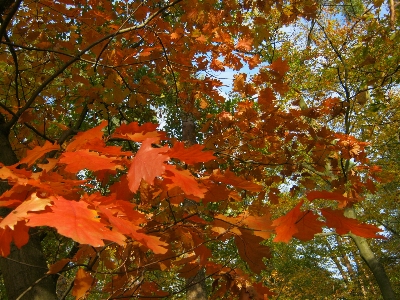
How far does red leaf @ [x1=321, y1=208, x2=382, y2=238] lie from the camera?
3.29 ft

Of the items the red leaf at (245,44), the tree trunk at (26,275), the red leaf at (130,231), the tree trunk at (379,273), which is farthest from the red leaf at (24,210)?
the tree trunk at (379,273)

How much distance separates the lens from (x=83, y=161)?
100 centimetres

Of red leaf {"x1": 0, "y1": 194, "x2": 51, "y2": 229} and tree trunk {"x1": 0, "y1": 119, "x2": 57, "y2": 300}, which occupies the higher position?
red leaf {"x1": 0, "y1": 194, "x2": 51, "y2": 229}

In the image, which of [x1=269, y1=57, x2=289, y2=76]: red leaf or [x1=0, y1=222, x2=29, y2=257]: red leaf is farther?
[x1=269, y1=57, x2=289, y2=76]: red leaf

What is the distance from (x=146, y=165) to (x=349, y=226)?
644mm

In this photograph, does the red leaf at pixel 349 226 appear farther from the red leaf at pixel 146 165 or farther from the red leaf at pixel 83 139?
the red leaf at pixel 83 139

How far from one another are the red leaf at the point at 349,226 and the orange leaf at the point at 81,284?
1.06m

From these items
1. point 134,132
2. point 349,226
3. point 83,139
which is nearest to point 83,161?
point 83,139

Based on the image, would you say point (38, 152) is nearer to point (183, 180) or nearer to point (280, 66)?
point (183, 180)

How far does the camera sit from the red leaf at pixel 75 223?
2.10ft

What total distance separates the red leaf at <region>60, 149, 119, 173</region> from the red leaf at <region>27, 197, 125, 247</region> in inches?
8.7

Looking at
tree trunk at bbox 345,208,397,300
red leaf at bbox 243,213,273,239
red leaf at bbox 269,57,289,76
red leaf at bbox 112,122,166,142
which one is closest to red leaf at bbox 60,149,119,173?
red leaf at bbox 112,122,166,142

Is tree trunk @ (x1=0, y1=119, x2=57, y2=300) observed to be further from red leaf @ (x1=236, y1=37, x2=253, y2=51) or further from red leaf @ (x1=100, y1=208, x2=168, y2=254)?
red leaf @ (x1=236, y1=37, x2=253, y2=51)

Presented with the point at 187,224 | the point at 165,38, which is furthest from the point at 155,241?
the point at 165,38
